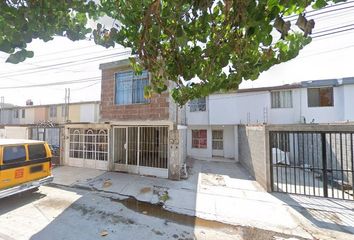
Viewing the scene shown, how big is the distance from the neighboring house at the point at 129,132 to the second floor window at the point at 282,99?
7934mm

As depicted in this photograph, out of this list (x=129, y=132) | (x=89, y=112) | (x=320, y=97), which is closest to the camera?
(x=129, y=132)

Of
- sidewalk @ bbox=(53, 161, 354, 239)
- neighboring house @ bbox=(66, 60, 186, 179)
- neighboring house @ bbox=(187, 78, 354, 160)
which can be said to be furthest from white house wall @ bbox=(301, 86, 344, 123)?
neighboring house @ bbox=(66, 60, 186, 179)

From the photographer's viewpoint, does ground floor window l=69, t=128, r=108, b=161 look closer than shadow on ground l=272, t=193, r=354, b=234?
No

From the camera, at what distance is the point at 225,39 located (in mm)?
2240

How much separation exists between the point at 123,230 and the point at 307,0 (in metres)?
5.07

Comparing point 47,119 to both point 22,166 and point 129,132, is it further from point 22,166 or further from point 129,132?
point 22,166

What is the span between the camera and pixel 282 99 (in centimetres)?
1336

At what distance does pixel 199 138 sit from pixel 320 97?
8.58 metres

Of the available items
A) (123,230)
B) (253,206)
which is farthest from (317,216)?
(123,230)

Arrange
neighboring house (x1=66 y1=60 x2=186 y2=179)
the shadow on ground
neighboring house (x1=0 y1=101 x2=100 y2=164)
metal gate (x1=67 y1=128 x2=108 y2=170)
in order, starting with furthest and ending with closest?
neighboring house (x1=0 y1=101 x2=100 y2=164)
metal gate (x1=67 y1=128 x2=108 y2=170)
neighboring house (x1=66 y1=60 x2=186 y2=179)
the shadow on ground

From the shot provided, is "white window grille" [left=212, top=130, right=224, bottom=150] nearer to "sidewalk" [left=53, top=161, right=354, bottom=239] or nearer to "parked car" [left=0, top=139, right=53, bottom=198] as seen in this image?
"sidewalk" [left=53, top=161, right=354, bottom=239]

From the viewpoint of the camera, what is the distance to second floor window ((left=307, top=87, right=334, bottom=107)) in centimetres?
1241

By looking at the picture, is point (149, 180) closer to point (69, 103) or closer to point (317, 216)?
point (317, 216)

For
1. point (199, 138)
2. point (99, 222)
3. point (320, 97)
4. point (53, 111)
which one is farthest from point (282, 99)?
point (53, 111)
